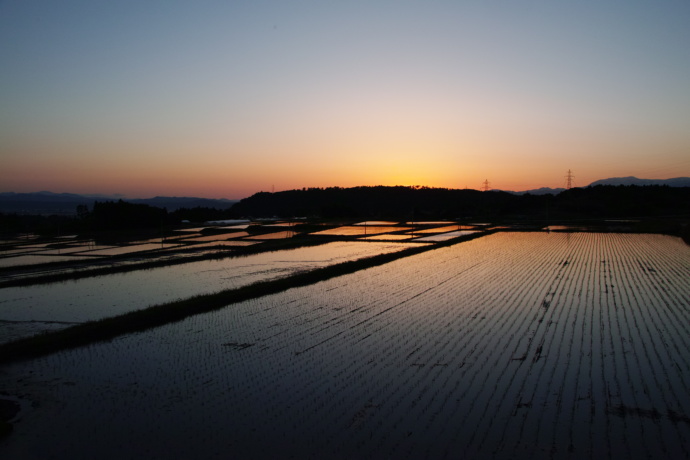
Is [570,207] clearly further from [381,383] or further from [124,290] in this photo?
[381,383]

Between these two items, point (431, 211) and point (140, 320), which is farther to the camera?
point (431, 211)

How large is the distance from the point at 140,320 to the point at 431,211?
60.4 meters

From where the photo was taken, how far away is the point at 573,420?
424 cm

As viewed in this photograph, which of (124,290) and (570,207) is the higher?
(570,207)

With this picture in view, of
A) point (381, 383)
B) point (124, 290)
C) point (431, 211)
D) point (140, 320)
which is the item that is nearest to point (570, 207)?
point (431, 211)

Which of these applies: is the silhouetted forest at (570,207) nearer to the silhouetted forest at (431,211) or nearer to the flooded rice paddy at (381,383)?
the silhouetted forest at (431,211)

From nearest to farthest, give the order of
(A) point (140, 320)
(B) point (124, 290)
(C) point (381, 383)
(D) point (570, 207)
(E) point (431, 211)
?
(C) point (381, 383), (A) point (140, 320), (B) point (124, 290), (D) point (570, 207), (E) point (431, 211)

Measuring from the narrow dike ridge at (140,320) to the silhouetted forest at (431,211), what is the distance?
28415 mm

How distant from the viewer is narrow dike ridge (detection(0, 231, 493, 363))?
6.62 metres

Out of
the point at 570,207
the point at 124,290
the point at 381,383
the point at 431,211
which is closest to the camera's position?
the point at 381,383

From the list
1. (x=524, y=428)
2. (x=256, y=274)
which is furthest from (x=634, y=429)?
(x=256, y=274)

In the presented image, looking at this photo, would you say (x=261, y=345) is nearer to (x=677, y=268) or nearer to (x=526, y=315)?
(x=526, y=315)

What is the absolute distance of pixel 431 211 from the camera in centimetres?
6656

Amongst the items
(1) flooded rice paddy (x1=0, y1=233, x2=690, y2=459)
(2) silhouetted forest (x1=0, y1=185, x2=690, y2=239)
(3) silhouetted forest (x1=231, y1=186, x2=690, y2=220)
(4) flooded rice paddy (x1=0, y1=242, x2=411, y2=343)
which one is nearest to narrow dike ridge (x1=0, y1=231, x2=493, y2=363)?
(1) flooded rice paddy (x1=0, y1=233, x2=690, y2=459)
